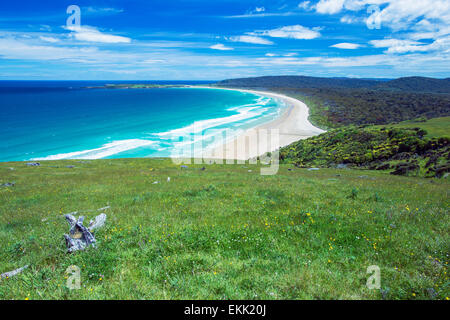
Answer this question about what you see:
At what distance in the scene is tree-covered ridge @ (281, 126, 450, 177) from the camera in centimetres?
2689

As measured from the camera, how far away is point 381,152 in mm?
36844

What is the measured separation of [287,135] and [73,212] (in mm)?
74927

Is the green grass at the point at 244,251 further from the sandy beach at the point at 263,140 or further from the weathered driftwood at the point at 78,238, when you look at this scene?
the sandy beach at the point at 263,140

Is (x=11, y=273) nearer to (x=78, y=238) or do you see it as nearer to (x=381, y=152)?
(x=78, y=238)

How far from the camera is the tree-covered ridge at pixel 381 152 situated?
26.9 metres

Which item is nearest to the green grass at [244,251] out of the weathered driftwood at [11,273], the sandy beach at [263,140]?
the weathered driftwood at [11,273]

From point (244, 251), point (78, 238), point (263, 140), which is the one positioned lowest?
point (244, 251)

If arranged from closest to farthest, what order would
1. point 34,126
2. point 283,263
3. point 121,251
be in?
point 283,263 → point 121,251 → point 34,126

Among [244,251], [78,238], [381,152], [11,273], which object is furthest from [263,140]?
[11,273]

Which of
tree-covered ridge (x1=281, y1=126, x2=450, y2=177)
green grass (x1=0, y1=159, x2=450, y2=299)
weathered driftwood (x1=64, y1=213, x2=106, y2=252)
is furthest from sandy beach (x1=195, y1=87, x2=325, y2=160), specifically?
weathered driftwood (x1=64, y1=213, x2=106, y2=252)

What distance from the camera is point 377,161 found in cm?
3528

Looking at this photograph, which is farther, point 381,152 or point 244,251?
point 381,152
